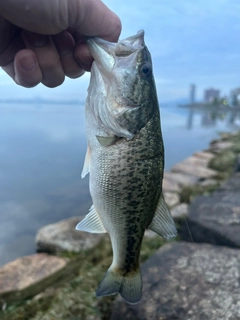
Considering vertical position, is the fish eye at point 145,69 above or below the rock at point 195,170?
above

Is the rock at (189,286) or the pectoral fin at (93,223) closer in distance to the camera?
the pectoral fin at (93,223)

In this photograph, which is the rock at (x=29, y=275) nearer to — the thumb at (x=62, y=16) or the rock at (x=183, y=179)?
the thumb at (x=62, y=16)

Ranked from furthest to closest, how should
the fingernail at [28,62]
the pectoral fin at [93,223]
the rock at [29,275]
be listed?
the rock at [29,275] < the fingernail at [28,62] < the pectoral fin at [93,223]

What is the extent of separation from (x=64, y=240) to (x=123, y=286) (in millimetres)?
1690

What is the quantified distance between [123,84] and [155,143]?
1.21 feet

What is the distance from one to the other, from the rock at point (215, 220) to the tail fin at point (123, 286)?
1540 mm

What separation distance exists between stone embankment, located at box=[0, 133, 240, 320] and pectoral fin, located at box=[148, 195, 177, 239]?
371 millimetres

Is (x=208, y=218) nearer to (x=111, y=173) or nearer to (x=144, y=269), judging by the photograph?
(x=144, y=269)

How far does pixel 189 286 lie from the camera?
2.39m

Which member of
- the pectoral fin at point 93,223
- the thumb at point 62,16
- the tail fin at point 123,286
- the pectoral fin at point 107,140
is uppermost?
the thumb at point 62,16

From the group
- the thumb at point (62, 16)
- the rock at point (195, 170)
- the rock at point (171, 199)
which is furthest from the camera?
the rock at point (195, 170)

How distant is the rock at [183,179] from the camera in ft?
17.7

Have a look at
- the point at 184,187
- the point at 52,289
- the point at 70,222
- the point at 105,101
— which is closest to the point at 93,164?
the point at 105,101

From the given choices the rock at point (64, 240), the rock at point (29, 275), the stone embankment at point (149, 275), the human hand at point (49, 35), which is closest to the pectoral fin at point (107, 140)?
the human hand at point (49, 35)
